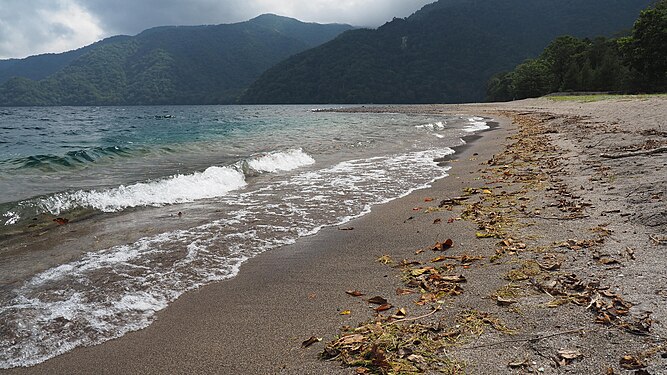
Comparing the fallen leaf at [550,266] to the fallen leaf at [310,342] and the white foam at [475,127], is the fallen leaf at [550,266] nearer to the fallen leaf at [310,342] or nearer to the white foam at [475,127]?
the fallen leaf at [310,342]

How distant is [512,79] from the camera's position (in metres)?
103

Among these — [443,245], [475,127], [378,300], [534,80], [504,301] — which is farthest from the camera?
[534,80]

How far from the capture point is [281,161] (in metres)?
14.2

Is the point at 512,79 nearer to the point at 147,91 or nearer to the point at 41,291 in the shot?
the point at 41,291

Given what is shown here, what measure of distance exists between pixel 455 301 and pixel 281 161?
11.4 metres

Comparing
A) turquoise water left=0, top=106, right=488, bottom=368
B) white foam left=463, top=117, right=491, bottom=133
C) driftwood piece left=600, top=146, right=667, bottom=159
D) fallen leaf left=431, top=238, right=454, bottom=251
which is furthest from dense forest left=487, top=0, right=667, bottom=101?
fallen leaf left=431, top=238, right=454, bottom=251

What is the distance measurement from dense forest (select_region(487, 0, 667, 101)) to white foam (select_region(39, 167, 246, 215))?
58.6 metres

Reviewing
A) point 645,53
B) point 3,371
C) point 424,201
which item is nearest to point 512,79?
point 645,53

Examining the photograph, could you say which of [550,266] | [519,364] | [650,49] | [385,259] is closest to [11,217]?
[385,259]

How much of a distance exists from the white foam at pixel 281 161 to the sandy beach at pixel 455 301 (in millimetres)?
7408

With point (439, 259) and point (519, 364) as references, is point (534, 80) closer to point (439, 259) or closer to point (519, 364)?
point (439, 259)

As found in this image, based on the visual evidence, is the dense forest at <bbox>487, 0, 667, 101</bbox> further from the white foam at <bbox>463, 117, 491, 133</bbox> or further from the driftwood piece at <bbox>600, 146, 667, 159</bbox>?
the driftwood piece at <bbox>600, 146, 667, 159</bbox>

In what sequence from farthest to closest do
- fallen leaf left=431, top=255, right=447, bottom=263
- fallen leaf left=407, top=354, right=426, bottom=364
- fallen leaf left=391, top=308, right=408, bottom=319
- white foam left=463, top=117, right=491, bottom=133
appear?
white foam left=463, top=117, right=491, bottom=133, fallen leaf left=431, top=255, right=447, bottom=263, fallen leaf left=391, top=308, right=408, bottom=319, fallen leaf left=407, top=354, right=426, bottom=364

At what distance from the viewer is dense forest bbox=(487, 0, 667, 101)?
160 ft
